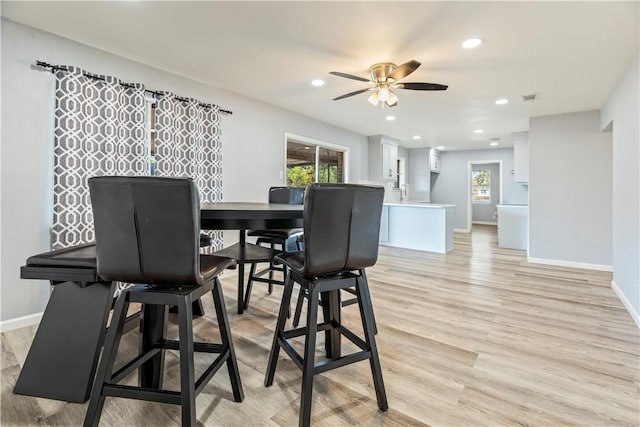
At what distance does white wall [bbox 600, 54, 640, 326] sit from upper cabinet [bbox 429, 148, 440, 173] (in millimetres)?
4984

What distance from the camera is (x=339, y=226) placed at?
1291mm

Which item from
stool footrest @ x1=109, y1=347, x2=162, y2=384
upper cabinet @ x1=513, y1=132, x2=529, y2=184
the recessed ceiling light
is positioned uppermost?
the recessed ceiling light

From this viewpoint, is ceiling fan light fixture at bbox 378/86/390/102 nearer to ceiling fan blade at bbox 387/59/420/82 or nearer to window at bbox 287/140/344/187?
ceiling fan blade at bbox 387/59/420/82

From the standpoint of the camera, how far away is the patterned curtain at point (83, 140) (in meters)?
2.36

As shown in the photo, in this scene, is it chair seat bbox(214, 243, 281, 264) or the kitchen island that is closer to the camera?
chair seat bbox(214, 243, 281, 264)

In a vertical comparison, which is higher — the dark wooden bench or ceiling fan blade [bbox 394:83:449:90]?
ceiling fan blade [bbox 394:83:449:90]

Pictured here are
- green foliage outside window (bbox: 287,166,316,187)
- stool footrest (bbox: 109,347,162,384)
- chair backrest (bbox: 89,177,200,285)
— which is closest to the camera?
chair backrest (bbox: 89,177,200,285)

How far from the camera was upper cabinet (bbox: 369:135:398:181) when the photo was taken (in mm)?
6534

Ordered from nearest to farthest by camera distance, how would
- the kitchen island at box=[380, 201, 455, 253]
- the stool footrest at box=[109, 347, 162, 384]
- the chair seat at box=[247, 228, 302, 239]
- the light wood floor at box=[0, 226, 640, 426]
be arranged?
the stool footrest at box=[109, 347, 162, 384], the light wood floor at box=[0, 226, 640, 426], the chair seat at box=[247, 228, 302, 239], the kitchen island at box=[380, 201, 455, 253]

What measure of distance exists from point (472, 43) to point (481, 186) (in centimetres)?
923

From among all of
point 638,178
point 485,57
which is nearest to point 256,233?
point 485,57

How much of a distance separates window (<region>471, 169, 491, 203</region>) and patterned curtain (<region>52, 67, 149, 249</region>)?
419 inches

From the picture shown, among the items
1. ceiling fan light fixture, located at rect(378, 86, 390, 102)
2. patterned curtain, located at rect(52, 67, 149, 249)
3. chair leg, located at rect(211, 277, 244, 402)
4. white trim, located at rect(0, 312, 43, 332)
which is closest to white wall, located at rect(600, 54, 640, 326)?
ceiling fan light fixture, located at rect(378, 86, 390, 102)

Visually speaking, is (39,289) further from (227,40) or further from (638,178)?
(638,178)
